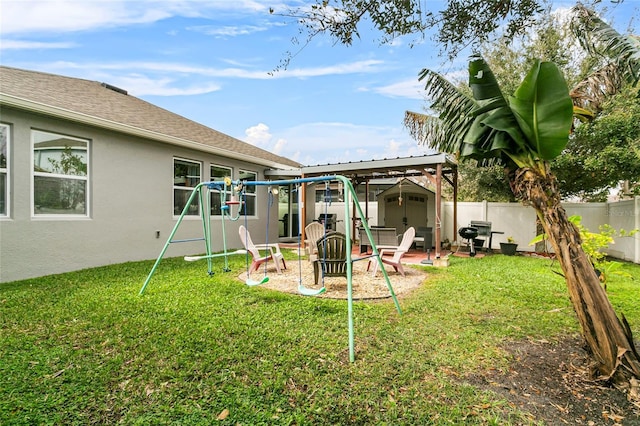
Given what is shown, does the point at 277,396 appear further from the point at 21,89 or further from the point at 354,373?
the point at 21,89

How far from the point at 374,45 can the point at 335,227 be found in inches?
463

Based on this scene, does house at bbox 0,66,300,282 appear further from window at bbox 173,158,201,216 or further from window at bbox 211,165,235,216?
window at bbox 211,165,235,216

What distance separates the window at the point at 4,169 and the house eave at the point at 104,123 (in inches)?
24.0

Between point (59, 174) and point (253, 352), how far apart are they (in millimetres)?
7044

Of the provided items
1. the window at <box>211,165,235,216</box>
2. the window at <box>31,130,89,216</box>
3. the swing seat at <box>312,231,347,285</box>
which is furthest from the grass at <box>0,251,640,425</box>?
the window at <box>211,165,235,216</box>

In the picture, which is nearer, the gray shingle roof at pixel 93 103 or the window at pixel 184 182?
the gray shingle roof at pixel 93 103

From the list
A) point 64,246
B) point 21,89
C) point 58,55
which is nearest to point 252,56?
point 21,89

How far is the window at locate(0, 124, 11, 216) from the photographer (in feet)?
21.5

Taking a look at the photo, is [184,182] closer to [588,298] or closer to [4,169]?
[4,169]

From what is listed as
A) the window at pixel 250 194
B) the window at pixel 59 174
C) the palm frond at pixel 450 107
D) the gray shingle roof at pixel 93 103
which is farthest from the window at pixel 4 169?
the palm frond at pixel 450 107

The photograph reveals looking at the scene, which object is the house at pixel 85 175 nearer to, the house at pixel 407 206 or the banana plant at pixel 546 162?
the house at pixel 407 206

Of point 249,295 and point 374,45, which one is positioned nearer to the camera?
point 374,45

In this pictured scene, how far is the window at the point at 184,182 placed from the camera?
1038cm

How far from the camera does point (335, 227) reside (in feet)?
53.7
